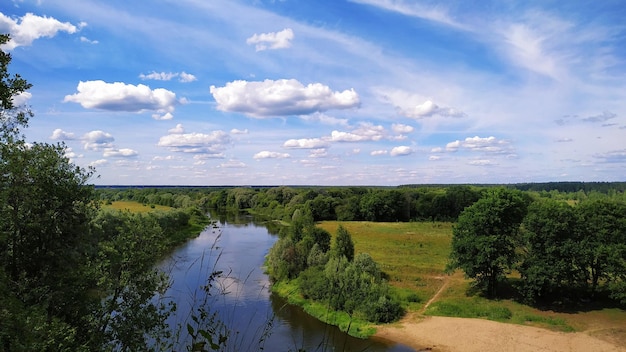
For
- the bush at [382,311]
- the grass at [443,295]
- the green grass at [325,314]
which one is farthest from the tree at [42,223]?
the grass at [443,295]

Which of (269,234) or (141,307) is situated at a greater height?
(141,307)

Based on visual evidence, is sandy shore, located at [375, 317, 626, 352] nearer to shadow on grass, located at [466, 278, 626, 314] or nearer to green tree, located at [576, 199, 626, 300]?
shadow on grass, located at [466, 278, 626, 314]

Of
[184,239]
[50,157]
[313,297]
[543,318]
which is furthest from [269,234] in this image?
[50,157]

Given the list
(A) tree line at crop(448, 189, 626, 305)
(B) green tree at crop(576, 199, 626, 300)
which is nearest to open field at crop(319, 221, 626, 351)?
(A) tree line at crop(448, 189, 626, 305)

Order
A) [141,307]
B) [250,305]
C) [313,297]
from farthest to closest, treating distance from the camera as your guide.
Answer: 1. [313,297]
2. [250,305]
3. [141,307]

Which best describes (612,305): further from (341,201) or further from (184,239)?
(341,201)

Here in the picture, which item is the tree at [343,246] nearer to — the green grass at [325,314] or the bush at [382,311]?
the green grass at [325,314]

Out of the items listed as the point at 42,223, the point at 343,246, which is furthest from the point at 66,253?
the point at 343,246
